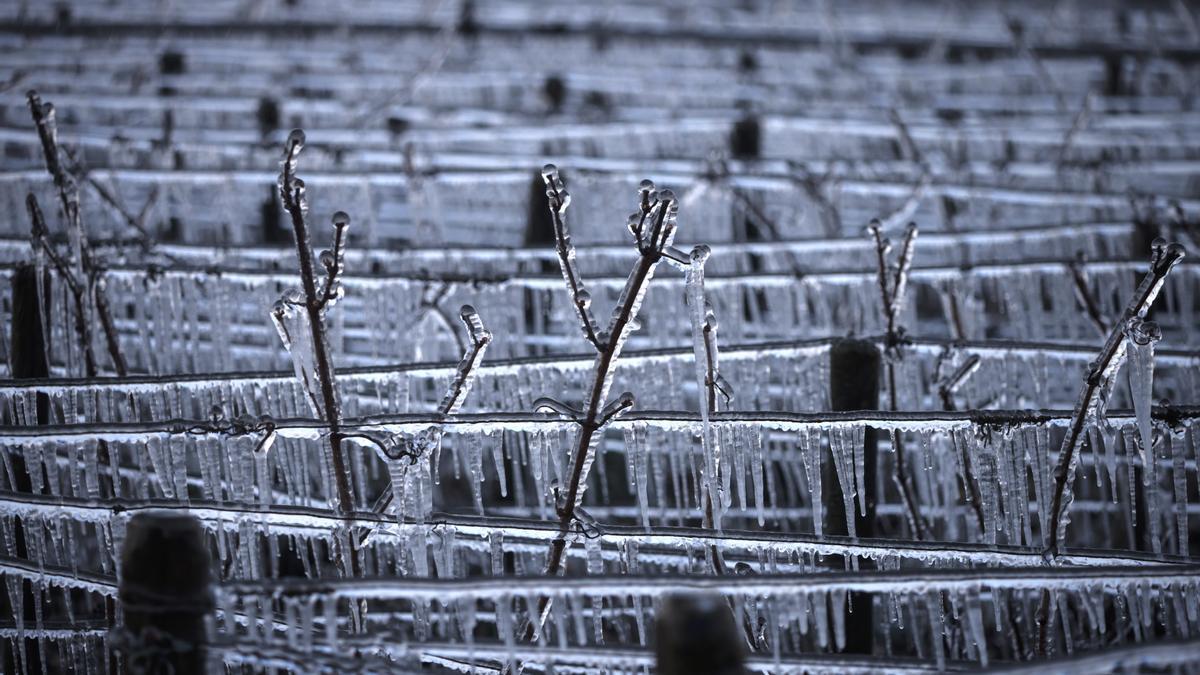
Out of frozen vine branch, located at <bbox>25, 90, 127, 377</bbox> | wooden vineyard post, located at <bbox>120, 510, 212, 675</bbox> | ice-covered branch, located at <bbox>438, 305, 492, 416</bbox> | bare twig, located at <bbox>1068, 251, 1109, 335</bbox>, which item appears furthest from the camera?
bare twig, located at <bbox>1068, 251, 1109, 335</bbox>

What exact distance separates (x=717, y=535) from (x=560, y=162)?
332 centimetres

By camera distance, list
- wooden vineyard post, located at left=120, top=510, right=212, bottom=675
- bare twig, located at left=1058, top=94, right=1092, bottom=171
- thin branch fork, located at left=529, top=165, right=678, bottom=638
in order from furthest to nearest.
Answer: bare twig, located at left=1058, top=94, right=1092, bottom=171
thin branch fork, located at left=529, top=165, right=678, bottom=638
wooden vineyard post, located at left=120, top=510, right=212, bottom=675

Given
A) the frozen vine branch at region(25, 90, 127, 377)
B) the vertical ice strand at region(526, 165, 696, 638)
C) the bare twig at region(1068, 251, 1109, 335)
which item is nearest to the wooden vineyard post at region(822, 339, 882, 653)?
the bare twig at region(1068, 251, 1109, 335)

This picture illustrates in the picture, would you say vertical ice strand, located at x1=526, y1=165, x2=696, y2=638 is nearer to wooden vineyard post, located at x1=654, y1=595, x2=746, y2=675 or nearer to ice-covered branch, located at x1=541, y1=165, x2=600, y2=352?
ice-covered branch, located at x1=541, y1=165, x2=600, y2=352

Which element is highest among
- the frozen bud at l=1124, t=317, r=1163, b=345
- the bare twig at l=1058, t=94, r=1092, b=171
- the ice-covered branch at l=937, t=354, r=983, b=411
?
the bare twig at l=1058, t=94, r=1092, b=171

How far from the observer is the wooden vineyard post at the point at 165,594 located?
1899 mm

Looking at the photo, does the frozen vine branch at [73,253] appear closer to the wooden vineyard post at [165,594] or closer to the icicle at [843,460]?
the wooden vineyard post at [165,594]

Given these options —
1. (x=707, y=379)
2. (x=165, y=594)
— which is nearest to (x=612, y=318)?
(x=707, y=379)

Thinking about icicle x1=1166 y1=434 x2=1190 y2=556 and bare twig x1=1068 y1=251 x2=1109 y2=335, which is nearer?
icicle x1=1166 y1=434 x2=1190 y2=556

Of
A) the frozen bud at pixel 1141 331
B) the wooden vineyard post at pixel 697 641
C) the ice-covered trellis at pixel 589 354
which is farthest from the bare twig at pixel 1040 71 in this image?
the wooden vineyard post at pixel 697 641

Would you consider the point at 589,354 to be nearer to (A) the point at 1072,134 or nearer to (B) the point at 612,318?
(B) the point at 612,318

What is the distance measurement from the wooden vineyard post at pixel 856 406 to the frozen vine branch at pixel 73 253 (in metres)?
2.13

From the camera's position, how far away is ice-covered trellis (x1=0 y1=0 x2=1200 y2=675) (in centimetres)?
228

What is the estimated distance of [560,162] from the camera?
17.9 feet
